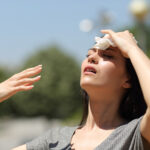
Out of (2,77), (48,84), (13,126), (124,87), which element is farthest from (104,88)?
(13,126)

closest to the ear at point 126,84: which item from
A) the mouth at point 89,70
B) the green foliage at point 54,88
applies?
the mouth at point 89,70

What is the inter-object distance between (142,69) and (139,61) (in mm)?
55

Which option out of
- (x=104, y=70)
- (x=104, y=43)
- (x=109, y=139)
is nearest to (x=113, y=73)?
(x=104, y=70)

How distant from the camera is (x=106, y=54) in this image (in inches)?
101

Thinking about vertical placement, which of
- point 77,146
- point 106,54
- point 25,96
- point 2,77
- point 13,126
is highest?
point 106,54

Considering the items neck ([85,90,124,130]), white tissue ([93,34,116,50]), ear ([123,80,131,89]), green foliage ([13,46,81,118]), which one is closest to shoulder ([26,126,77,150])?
neck ([85,90,124,130])

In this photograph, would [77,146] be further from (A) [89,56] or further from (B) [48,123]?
(B) [48,123]

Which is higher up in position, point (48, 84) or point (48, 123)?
point (48, 84)

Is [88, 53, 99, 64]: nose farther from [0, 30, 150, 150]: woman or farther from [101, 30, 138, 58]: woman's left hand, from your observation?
[101, 30, 138, 58]: woman's left hand

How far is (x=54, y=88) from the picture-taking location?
3173 cm

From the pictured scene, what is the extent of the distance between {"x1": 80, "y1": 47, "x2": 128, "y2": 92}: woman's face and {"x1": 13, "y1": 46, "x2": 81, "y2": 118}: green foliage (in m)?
28.3

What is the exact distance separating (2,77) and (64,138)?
77.9ft

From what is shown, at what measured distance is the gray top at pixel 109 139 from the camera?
7.43ft

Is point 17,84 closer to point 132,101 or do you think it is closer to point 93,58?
point 93,58
